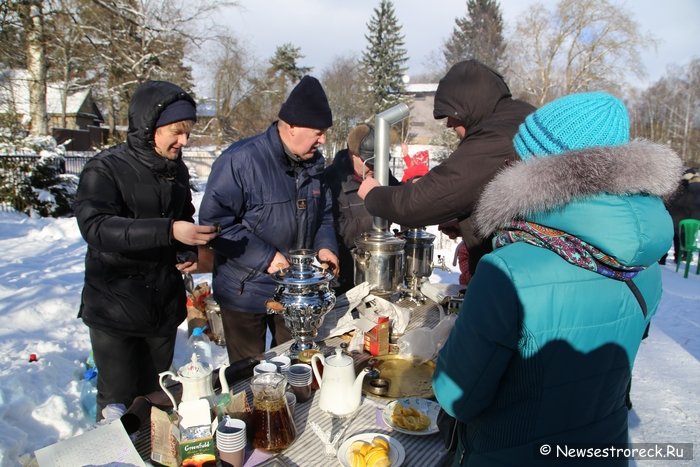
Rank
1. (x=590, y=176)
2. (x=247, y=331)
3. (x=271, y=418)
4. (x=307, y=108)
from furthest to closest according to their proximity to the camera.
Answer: (x=247, y=331), (x=307, y=108), (x=271, y=418), (x=590, y=176)

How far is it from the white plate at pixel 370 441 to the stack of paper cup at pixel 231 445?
0.29 m

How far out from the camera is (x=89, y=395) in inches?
127

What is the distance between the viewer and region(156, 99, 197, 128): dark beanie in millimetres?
2215

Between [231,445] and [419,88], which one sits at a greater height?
[419,88]

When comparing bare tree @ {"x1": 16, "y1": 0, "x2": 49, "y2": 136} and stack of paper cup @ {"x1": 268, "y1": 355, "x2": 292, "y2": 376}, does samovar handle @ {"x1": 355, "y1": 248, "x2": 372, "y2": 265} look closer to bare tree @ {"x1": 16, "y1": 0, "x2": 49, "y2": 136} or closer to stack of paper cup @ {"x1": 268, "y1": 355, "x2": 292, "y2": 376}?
stack of paper cup @ {"x1": 268, "y1": 355, "x2": 292, "y2": 376}

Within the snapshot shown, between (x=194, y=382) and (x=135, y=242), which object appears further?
(x=135, y=242)

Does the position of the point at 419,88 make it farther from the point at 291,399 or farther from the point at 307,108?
the point at 291,399

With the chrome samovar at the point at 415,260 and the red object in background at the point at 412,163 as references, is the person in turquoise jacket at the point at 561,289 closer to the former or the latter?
the chrome samovar at the point at 415,260

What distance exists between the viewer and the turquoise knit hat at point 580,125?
111 cm

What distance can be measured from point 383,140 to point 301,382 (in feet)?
5.34

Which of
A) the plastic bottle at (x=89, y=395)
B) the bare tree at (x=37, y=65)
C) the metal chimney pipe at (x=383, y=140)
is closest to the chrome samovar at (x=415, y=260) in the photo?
the metal chimney pipe at (x=383, y=140)

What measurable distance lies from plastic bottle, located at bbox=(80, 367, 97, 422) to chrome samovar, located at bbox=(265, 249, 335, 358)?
190cm

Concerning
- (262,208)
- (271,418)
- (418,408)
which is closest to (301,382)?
(271,418)

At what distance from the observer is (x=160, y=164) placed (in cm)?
230
